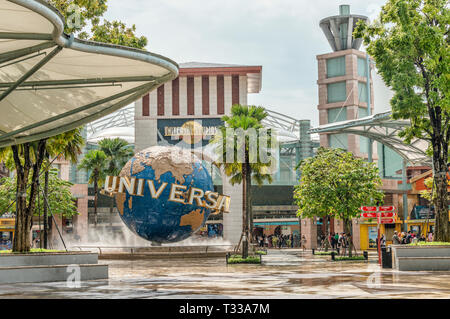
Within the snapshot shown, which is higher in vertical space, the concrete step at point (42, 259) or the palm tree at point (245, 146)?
the palm tree at point (245, 146)

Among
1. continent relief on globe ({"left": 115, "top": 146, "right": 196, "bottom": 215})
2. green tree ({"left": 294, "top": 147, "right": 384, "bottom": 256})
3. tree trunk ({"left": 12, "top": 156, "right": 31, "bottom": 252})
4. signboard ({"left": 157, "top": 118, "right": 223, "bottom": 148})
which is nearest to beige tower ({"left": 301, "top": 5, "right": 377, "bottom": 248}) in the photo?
signboard ({"left": 157, "top": 118, "right": 223, "bottom": 148})

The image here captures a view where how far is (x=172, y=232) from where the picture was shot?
34656 millimetres

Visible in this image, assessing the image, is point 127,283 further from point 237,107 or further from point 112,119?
point 112,119

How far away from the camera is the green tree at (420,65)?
23328mm

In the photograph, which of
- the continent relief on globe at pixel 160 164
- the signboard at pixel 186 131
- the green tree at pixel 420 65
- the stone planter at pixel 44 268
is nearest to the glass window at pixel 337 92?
the signboard at pixel 186 131

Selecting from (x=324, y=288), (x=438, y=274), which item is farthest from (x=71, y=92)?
(x=438, y=274)

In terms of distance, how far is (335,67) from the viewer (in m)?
79.5

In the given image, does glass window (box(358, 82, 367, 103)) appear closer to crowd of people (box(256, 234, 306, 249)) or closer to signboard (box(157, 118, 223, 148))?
crowd of people (box(256, 234, 306, 249))

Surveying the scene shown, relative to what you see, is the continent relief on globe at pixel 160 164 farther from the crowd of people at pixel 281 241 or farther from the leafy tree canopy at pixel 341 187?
the crowd of people at pixel 281 241

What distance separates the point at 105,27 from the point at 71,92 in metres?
10.6

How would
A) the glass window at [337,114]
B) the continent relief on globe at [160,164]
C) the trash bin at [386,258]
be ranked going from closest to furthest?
1. the trash bin at [386,258]
2. the continent relief on globe at [160,164]
3. the glass window at [337,114]

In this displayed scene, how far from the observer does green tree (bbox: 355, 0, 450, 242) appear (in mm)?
23328

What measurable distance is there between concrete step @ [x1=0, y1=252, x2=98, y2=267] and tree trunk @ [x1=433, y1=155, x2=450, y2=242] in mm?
14086

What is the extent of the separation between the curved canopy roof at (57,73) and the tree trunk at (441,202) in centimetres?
1345
